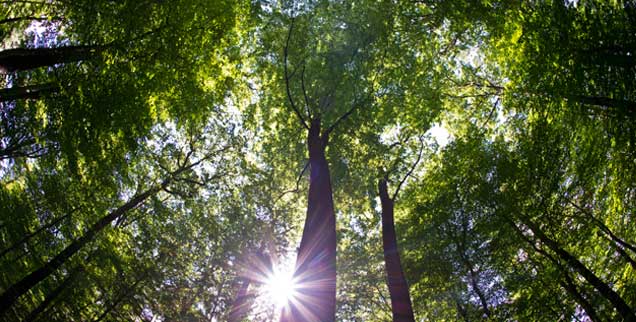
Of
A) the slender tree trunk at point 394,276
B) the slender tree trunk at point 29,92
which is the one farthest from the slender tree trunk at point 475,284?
the slender tree trunk at point 29,92

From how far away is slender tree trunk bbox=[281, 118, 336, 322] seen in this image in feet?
17.3

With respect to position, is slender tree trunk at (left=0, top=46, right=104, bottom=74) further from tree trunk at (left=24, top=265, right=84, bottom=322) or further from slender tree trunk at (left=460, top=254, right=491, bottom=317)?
slender tree trunk at (left=460, top=254, right=491, bottom=317)

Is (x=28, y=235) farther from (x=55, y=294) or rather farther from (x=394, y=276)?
(x=394, y=276)

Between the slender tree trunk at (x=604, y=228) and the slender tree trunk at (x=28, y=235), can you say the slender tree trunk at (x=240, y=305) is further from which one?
the slender tree trunk at (x=604, y=228)

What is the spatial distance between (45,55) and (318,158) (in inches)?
218

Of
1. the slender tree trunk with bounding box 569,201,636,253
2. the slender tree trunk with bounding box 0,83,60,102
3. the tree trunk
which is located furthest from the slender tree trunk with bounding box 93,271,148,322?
the slender tree trunk with bounding box 569,201,636,253

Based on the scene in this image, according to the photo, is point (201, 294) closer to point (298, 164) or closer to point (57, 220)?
point (57, 220)

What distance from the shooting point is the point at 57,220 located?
10.7m

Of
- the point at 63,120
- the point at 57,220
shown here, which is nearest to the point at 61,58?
the point at 63,120

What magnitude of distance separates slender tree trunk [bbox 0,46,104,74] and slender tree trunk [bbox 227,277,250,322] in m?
13.9

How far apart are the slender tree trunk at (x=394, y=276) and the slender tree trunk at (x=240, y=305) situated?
9.59m

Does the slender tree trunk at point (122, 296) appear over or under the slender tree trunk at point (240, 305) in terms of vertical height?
under

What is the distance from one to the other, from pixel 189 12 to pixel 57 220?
929 cm

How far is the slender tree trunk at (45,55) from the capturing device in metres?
5.08
